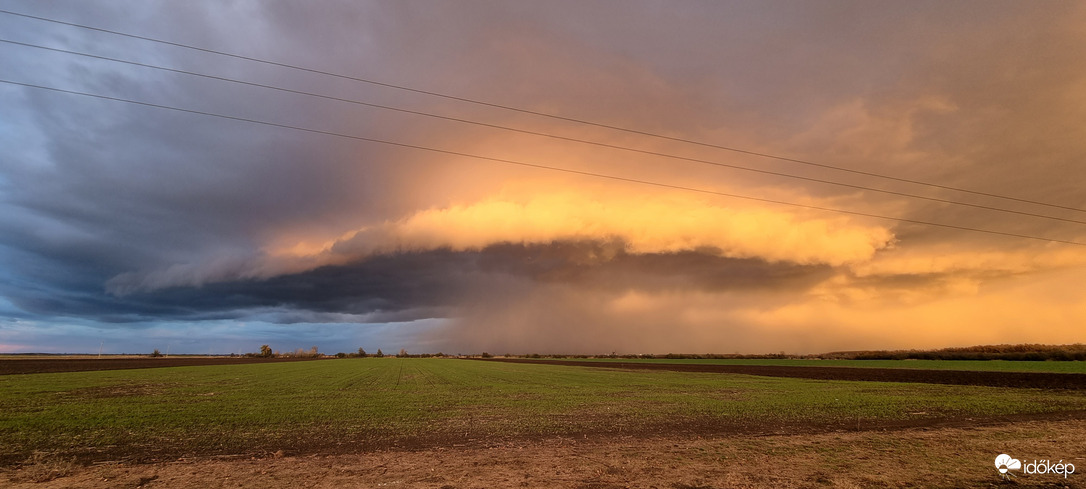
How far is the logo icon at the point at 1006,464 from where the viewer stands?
11.8 m

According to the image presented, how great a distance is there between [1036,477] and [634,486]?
9.79 m

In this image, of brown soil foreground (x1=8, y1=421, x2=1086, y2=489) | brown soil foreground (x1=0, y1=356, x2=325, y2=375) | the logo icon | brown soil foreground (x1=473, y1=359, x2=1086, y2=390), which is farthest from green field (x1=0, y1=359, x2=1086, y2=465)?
brown soil foreground (x1=0, y1=356, x2=325, y2=375)

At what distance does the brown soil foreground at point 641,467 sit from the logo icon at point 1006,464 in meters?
0.17

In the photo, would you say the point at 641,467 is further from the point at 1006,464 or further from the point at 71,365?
the point at 71,365

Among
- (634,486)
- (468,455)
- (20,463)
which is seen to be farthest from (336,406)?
(634,486)

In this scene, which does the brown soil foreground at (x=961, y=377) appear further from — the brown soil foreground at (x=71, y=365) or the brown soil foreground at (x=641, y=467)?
the brown soil foreground at (x=71, y=365)

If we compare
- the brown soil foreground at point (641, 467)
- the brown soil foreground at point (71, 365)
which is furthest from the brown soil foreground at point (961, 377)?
the brown soil foreground at point (71, 365)

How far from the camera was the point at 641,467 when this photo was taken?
1280cm

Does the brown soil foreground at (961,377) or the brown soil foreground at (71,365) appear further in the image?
the brown soil foreground at (71,365)

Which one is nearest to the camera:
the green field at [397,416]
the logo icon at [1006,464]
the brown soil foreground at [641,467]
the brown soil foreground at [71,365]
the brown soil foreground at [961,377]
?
the brown soil foreground at [641,467]

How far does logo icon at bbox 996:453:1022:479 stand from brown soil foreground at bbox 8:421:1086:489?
166 millimetres

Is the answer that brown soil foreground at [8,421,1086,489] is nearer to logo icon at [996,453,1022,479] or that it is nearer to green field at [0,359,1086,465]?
logo icon at [996,453,1022,479]

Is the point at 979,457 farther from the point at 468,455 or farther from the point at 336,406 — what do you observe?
the point at 336,406

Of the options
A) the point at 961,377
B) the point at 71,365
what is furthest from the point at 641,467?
the point at 71,365
